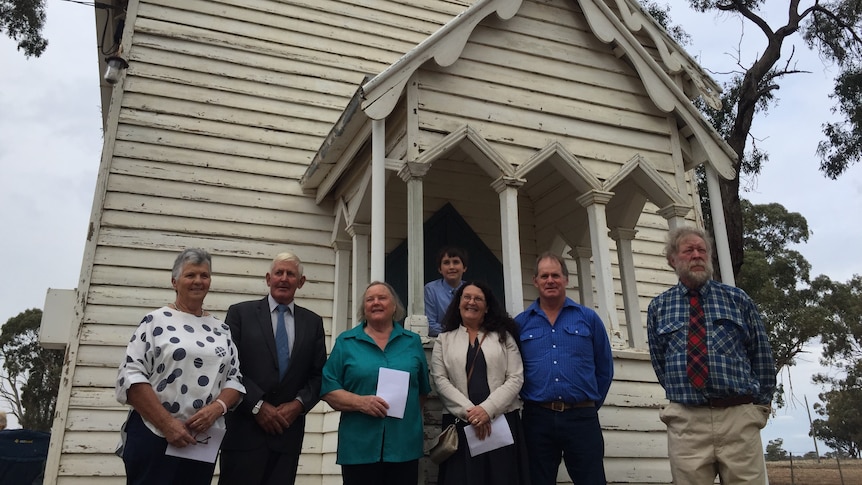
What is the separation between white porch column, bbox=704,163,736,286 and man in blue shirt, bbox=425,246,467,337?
2.54 metres

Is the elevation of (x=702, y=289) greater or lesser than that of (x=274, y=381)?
greater

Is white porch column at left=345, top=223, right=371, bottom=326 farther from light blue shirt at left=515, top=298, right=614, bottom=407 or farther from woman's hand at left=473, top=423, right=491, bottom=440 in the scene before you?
woman's hand at left=473, top=423, right=491, bottom=440

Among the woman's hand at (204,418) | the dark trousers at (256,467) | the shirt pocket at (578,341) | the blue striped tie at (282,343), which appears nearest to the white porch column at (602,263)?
the shirt pocket at (578,341)

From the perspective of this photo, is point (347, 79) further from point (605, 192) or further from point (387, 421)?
point (387, 421)

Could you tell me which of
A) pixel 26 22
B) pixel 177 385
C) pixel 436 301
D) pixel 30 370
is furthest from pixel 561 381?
pixel 30 370

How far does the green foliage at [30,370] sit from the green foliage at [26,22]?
27527 millimetres

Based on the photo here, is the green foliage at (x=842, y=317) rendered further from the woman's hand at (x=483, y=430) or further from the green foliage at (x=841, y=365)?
the woman's hand at (x=483, y=430)

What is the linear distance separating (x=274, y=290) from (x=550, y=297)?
67.9 inches

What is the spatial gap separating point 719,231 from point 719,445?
292 centimetres

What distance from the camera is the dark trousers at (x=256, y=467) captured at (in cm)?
336

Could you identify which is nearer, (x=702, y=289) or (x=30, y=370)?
(x=702, y=289)

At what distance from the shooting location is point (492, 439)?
3.57 metres

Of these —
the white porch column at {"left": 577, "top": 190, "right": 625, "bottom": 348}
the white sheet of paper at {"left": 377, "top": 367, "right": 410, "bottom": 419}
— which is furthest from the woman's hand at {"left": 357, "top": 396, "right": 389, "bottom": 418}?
the white porch column at {"left": 577, "top": 190, "right": 625, "bottom": 348}

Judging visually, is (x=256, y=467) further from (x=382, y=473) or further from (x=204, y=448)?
(x=382, y=473)
